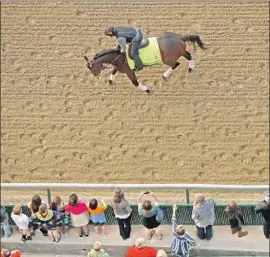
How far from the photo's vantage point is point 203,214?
→ 1329 cm

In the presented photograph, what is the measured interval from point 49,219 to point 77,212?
454 millimetres

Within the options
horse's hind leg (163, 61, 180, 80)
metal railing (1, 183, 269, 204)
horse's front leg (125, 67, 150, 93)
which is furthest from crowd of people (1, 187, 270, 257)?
horse's hind leg (163, 61, 180, 80)

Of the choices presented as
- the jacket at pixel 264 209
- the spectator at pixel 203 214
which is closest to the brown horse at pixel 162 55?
the spectator at pixel 203 214

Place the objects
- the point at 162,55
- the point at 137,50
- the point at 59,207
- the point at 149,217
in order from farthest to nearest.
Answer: the point at 162,55
the point at 137,50
the point at 59,207
the point at 149,217

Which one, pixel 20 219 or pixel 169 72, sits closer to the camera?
pixel 20 219

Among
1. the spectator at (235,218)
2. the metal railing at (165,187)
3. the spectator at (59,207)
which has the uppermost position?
the metal railing at (165,187)

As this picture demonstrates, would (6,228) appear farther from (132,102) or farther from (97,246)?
(132,102)

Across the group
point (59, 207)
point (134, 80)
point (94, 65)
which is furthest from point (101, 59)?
point (59, 207)

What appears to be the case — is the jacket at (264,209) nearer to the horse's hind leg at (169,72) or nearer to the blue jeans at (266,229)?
the blue jeans at (266,229)

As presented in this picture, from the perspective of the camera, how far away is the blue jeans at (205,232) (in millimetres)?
13492

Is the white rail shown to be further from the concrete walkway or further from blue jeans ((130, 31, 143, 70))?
blue jeans ((130, 31, 143, 70))

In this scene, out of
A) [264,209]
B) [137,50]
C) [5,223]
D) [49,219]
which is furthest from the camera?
[137,50]

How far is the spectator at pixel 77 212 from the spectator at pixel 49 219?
17 cm

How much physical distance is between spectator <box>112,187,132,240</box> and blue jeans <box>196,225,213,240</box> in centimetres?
111
